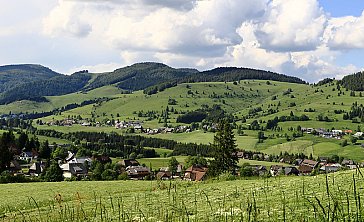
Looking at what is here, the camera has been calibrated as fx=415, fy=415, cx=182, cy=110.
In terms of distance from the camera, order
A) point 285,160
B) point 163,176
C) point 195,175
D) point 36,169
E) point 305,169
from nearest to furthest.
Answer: point 163,176, point 195,175, point 36,169, point 305,169, point 285,160

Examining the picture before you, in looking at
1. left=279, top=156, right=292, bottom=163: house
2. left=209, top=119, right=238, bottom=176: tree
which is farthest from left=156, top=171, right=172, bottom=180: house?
left=279, top=156, right=292, bottom=163: house

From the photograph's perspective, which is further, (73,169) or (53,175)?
(73,169)

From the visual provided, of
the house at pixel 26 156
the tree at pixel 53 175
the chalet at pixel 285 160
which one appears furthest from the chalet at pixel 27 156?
the chalet at pixel 285 160

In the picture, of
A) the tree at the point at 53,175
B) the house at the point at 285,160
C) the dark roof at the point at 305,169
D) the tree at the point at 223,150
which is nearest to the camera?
the tree at the point at 223,150

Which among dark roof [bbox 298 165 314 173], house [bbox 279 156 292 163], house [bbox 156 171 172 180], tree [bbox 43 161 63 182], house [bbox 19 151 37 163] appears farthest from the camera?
house [bbox 279 156 292 163]

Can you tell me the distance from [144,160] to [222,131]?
104080 millimetres

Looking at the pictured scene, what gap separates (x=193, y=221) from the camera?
32.3 ft

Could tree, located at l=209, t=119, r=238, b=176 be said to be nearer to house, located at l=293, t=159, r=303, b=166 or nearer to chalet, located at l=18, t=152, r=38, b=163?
chalet, located at l=18, t=152, r=38, b=163

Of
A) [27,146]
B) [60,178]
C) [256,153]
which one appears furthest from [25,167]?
[256,153]

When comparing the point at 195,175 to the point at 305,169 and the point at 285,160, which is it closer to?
the point at 305,169

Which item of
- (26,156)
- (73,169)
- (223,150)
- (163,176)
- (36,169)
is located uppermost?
(223,150)

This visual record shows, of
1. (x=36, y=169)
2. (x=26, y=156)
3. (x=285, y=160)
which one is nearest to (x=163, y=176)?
(x=36, y=169)

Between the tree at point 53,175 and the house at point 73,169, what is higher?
the tree at point 53,175

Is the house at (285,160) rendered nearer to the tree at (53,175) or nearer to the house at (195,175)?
the house at (195,175)
